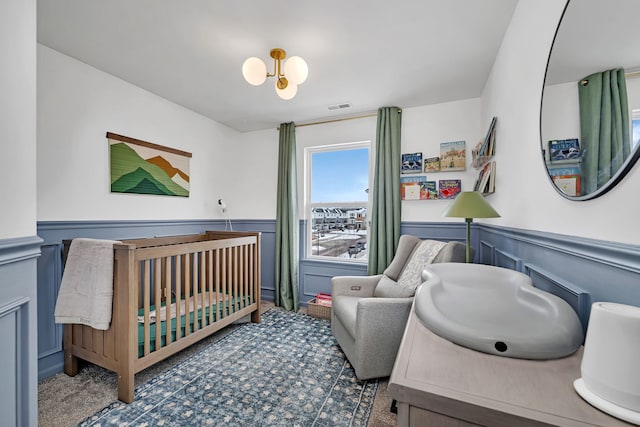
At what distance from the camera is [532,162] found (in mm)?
1330

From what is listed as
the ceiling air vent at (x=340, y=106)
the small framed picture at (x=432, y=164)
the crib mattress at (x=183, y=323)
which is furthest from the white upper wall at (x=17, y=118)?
the small framed picture at (x=432, y=164)

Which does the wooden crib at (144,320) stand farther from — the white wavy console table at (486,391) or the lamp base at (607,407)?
the lamp base at (607,407)

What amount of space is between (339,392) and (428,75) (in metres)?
2.44

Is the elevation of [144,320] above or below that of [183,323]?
above

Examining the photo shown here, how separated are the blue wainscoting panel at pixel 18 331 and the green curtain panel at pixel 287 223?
2.35 meters

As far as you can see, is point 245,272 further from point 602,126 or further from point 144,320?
point 602,126

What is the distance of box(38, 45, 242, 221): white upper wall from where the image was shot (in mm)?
1983

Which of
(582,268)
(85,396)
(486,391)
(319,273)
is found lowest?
(85,396)

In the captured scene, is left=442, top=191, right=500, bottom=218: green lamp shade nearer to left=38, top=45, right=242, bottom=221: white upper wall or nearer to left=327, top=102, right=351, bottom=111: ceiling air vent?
left=327, top=102, right=351, bottom=111: ceiling air vent

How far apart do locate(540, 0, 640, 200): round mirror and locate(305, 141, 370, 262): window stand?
2.19 metres

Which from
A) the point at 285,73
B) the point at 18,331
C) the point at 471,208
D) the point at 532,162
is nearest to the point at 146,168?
the point at 285,73

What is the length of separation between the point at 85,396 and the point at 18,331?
1011mm

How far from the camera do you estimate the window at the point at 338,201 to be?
3.24 m

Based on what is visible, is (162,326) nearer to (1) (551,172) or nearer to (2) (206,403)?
(2) (206,403)
